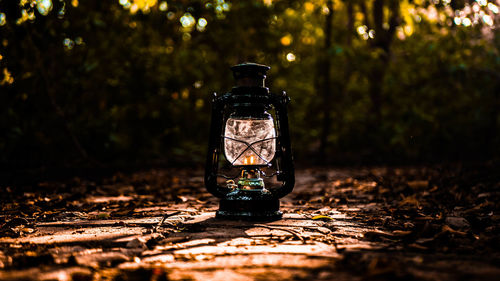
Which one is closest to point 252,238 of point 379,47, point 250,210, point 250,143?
point 250,210

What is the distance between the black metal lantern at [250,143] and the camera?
2.78m

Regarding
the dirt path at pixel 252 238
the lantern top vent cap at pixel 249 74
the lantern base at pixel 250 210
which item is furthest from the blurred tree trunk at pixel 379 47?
the lantern base at pixel 250 210

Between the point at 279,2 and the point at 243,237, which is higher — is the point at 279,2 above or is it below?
above

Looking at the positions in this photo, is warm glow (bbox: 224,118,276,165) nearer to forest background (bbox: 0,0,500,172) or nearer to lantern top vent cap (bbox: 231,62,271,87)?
lantern top vent cap (bbox: 231,62,271,87)

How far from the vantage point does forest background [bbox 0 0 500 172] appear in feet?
17.7

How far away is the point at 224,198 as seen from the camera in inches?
112

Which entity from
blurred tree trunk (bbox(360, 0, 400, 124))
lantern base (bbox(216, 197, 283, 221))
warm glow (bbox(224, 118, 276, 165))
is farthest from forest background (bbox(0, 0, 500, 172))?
lantern base (bbox(216, 197, 283, 221))

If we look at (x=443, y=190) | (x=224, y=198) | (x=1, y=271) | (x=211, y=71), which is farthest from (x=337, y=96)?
(x=1, y=271)

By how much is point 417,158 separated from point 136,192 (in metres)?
5.61

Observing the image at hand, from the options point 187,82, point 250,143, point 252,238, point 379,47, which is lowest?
point 252,238

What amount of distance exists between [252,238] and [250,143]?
2.64 feet

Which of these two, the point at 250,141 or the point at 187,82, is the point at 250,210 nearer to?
the point at 250,141

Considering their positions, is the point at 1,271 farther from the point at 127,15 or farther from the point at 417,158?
the point at 417,158

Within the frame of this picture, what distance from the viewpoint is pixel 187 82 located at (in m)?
7.99
